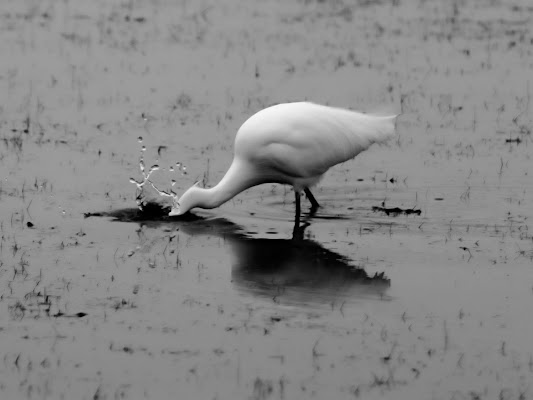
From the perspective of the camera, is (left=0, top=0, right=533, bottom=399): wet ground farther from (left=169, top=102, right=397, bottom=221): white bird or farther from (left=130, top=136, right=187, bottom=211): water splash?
(left=169, top=102, right=397, bottom=221): white bird

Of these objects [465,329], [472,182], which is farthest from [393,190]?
[465,329]

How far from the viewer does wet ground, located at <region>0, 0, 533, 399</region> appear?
692 centimetres

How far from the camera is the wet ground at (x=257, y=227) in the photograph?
692 centimetres

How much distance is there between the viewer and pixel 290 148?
10.6 metres

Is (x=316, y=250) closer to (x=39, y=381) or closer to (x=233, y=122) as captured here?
(x=39, y=381)

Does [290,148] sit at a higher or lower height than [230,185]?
higher

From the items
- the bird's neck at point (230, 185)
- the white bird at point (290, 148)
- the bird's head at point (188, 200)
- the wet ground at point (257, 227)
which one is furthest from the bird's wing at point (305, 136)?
the bird's head at point (188, 200)

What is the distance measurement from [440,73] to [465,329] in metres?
9.80

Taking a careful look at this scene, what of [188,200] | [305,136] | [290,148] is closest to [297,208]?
[290,148]

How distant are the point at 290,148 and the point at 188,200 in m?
1.01

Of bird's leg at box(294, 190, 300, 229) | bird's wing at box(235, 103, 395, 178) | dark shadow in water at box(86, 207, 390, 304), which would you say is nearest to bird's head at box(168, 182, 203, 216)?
dark shadow in water at box(86, 207, 390, 304)

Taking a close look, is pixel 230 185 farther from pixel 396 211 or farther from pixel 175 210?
pixel 396 211

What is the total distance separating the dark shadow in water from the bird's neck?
7.6 inches

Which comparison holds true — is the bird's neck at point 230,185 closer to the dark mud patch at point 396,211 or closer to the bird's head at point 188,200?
the bird's head at point 188,200
